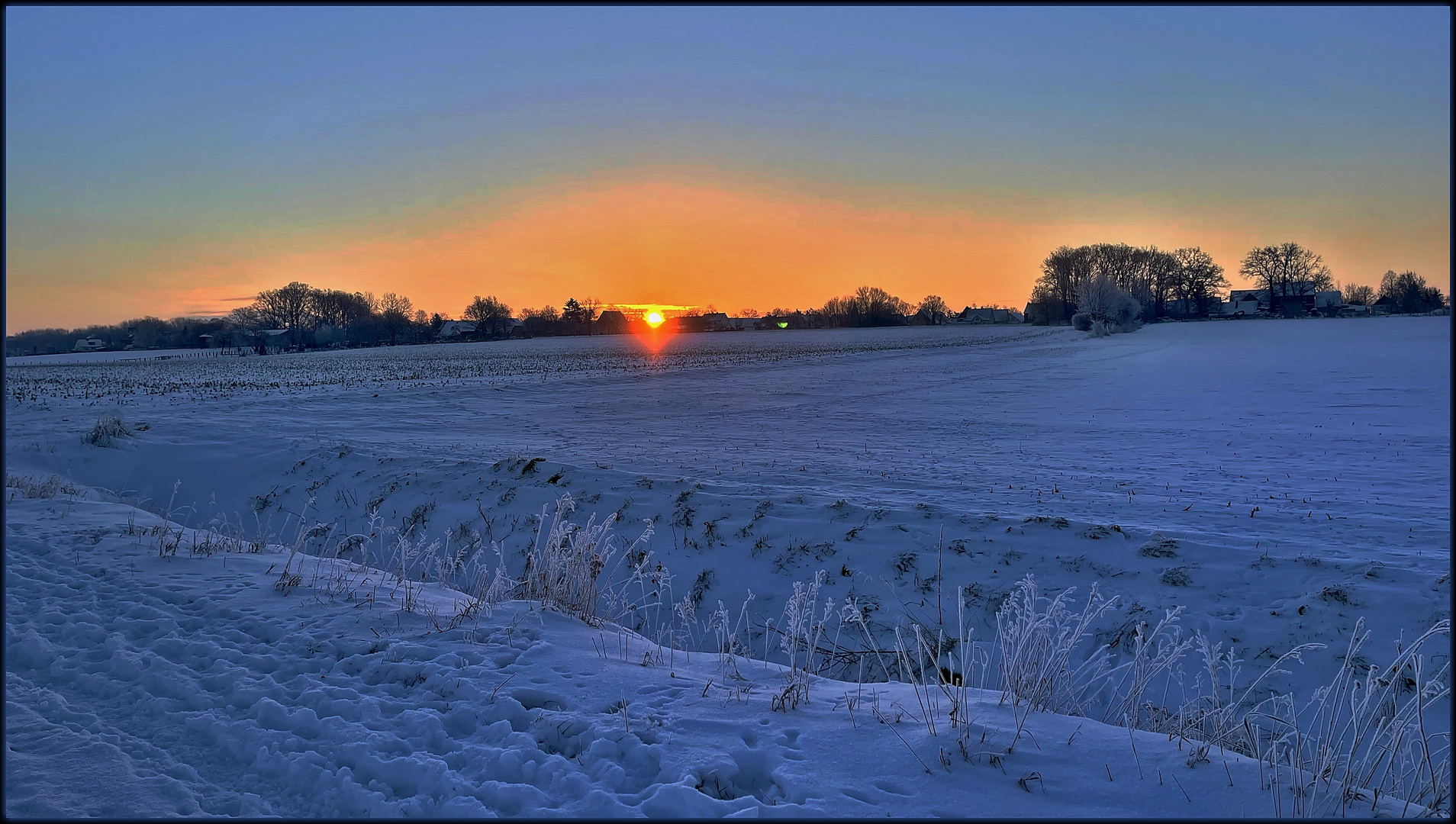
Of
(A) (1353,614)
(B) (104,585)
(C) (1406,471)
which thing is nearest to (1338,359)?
(C) (1406,471)

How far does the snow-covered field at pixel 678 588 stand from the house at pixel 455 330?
111 m

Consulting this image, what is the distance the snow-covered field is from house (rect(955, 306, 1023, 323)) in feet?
488

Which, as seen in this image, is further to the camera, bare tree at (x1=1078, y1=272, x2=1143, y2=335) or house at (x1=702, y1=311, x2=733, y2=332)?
house at (x1=702, y1=311, x2=733, y2=332)

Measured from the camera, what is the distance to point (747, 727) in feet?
14.4

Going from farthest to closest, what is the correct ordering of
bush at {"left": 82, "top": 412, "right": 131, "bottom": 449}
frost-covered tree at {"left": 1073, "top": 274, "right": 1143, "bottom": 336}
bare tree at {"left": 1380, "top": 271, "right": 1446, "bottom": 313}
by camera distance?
frost-covered tree at {"left": 1073, "top": 274, "right": 1143, "bottom": 336}
bare tree at {"left": 1380, "top": 271, "right": 1446, "bottom": 313}
bush at {"left": 82, "top": 412, "right": 131, "bottom": 449}

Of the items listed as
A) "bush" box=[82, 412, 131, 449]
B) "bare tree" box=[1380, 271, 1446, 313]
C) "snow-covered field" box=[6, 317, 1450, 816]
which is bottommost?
"snow-covered field" box=[6, 317, 1450, 816]

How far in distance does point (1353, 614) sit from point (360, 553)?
12234 millimetres

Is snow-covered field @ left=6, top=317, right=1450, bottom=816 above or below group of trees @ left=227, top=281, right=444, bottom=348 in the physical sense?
below

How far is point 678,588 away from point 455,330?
131657mm

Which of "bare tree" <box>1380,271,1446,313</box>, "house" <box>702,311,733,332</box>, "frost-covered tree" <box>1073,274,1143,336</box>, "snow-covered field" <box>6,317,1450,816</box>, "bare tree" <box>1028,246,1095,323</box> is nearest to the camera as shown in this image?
"snow-covered field" <box>6,317,1450,816</box>

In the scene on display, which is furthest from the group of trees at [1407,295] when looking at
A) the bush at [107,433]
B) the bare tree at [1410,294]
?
the bush at [107,433]

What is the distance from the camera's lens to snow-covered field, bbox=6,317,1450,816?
151 inches

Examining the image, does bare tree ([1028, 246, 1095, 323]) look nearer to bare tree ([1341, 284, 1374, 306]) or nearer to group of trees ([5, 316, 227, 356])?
bare tree ([1341, 284, 1374, 306])

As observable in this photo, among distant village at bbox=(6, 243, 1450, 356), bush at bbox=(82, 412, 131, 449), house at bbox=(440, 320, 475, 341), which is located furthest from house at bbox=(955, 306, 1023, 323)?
bush at bbox=(82, 412, 131, 449)
